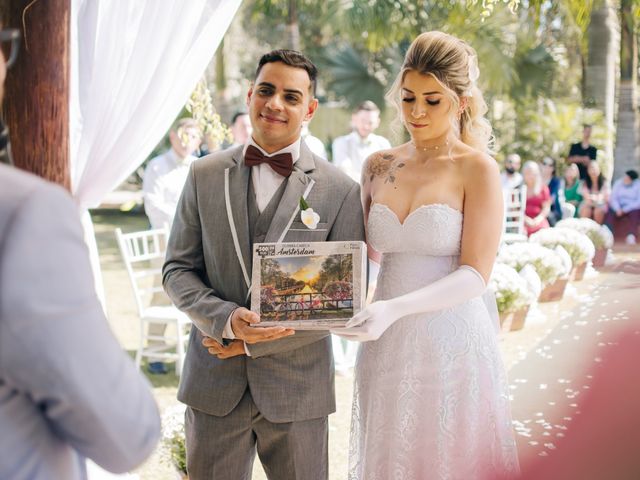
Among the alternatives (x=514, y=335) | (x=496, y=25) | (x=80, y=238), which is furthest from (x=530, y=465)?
(x=496, y=25)

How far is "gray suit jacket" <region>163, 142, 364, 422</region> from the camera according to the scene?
2711mm

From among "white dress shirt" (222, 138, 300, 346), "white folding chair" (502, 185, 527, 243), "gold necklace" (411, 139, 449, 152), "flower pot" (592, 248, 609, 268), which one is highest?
"gold necklace" (411, 139, 449, 152)

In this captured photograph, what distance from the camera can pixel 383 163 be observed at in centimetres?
321

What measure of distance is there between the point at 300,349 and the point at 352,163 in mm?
6544

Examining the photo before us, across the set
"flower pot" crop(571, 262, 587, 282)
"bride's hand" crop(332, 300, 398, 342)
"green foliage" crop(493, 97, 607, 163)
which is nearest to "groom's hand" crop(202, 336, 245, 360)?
"bride's hand" crop(332, 300, 398, 342)

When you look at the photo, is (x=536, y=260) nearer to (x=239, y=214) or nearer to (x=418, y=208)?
(x=418, y=208)

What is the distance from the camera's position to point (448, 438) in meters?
2.96

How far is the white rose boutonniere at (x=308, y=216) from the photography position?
2688mm

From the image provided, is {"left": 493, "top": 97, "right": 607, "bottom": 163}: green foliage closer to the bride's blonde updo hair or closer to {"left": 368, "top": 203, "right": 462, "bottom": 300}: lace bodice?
the bride's blonde updo hair

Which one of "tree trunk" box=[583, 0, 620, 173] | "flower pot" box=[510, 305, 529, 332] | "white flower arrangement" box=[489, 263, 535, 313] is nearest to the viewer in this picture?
"white flower arrangement" box=[489, 263, 535, 313]

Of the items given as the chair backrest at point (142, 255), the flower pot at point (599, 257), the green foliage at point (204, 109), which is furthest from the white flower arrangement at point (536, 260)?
the green foliage at point (204, 109)

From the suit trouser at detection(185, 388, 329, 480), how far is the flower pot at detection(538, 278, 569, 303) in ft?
25.3

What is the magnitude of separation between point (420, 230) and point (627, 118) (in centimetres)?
1680

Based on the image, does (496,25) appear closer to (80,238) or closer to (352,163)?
(352,163)
